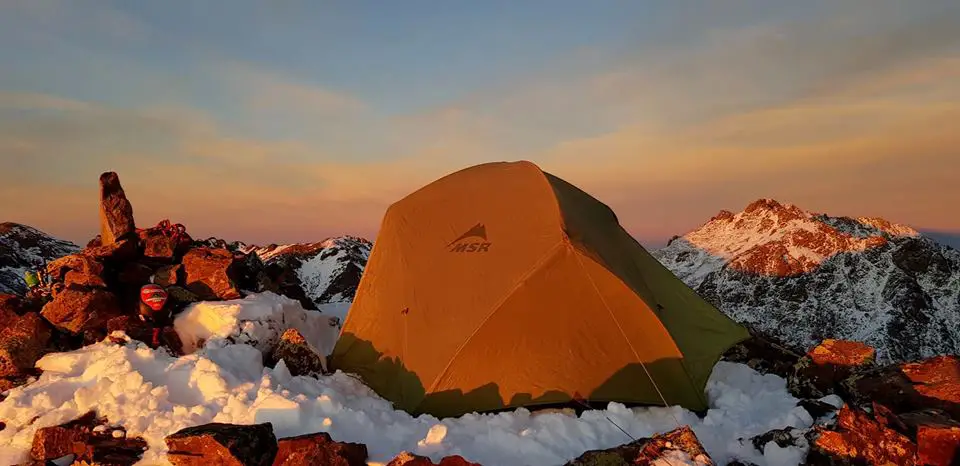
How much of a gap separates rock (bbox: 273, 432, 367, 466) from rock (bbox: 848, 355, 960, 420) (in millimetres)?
8755

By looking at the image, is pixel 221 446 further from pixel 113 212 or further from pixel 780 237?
pixel 780 237

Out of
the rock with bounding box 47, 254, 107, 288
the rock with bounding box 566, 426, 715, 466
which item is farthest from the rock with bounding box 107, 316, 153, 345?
the rock with bounding box 566, 426, 715, 466

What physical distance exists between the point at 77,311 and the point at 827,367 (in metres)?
13.8

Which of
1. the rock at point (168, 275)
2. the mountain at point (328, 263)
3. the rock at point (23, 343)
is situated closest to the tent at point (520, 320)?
the rock at point (168, 275)

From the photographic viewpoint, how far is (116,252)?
11.6 m

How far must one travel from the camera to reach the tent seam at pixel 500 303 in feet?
32.5

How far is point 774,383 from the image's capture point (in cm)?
1155

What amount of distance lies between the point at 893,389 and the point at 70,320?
14283 mm

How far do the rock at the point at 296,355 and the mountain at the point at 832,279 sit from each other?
290 feet

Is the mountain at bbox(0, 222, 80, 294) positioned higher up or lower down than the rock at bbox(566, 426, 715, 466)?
higher up

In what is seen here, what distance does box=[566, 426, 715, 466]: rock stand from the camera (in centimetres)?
→ 724

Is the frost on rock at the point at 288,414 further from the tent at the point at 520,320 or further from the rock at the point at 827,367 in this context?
the rock at the point at 827,367

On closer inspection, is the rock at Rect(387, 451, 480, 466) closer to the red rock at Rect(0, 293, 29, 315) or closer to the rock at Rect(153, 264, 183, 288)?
the rock at Rect(153, 264, 183, 288)

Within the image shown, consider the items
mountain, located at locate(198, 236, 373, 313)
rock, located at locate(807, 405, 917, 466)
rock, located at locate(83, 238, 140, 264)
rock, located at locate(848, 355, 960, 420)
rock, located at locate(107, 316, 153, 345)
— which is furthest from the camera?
mountain, located at locate(198, 236, 373, 313)
